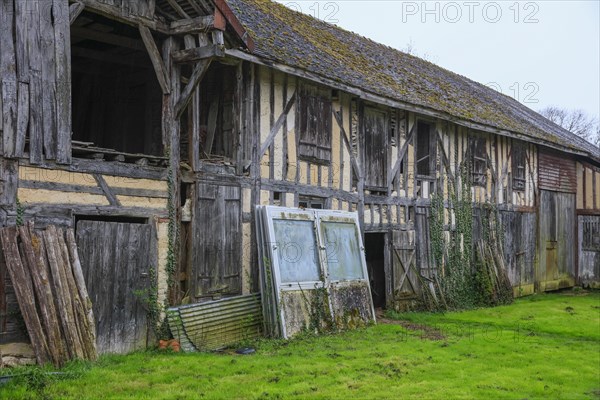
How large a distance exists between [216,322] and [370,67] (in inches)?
343

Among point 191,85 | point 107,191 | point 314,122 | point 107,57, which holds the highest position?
point 107,57

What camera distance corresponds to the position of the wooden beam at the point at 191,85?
9617mm

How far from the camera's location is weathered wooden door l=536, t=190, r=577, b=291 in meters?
21.0

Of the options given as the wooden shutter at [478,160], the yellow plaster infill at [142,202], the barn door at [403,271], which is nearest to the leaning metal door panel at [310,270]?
the yellow plaster infill at [142,202]

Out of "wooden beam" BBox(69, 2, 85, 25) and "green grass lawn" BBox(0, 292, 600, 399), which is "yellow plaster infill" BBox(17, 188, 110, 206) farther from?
"wooden beam" BBox(69, 2, 85, 25)

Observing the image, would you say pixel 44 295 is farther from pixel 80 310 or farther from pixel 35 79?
pixel 35 79

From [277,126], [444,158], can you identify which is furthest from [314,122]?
[444,158]

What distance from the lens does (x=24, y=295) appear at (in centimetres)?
758

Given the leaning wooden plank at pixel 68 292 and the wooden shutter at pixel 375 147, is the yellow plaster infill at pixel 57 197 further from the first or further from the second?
the wooden shutter at pixel 375 147

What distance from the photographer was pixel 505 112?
21.7 meters

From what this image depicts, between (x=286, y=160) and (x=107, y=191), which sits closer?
(x=107, y=191)

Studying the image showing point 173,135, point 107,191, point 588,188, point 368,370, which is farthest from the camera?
point 588,188

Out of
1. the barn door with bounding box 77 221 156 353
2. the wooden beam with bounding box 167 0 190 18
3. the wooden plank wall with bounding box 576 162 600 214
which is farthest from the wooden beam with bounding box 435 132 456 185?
the barn door with bounding box 77 221 156 353

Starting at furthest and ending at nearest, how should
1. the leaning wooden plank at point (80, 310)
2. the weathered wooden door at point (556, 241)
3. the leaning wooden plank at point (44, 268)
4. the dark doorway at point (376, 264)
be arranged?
the weathered wooden door at point (556, 241)
the dark doorway at point (376, 264)
the leaning wooden plank at point (80, 310)
the leaning wooden plank at point (44, 268)
